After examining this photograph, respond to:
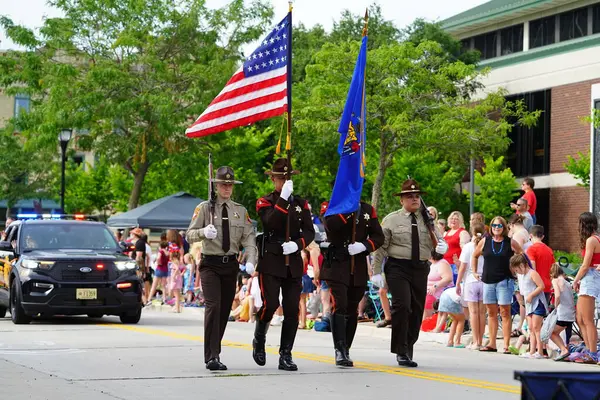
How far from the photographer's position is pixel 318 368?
41.9 feet

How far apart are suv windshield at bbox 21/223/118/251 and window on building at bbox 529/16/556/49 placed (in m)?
37.9

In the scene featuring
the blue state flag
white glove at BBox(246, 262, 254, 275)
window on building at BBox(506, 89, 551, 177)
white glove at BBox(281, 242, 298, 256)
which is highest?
window on building at BBox(506, 89, 551, 177)

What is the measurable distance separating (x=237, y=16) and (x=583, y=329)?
1138 inches

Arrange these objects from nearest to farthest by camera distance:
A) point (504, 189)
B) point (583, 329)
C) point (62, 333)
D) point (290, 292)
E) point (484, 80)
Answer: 1. point (290, 292)
2. point (583, 329)
3. point (62, 333)
4. point (504, 189)
5. point (484, 80)

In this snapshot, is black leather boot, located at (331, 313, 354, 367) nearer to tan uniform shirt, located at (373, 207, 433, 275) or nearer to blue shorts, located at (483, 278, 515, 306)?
tan uniform shirt, located at (373, 207, 433, 275)

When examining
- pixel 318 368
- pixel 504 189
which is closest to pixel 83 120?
pixel 504 189

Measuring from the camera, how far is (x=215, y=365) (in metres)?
12.2

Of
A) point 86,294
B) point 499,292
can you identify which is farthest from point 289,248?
point 86,294

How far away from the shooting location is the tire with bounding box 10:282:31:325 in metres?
20.0

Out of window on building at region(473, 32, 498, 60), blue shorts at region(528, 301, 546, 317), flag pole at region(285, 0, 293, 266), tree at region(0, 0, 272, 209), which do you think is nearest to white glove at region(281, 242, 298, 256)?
flag pole at region(285, 0, 293, 266)

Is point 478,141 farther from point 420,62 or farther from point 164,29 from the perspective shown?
point 164,29

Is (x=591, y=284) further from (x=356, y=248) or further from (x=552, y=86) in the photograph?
(x=552, y=86)

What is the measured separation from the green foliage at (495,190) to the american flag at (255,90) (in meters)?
38.4

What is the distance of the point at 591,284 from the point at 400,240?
3.37 metres
